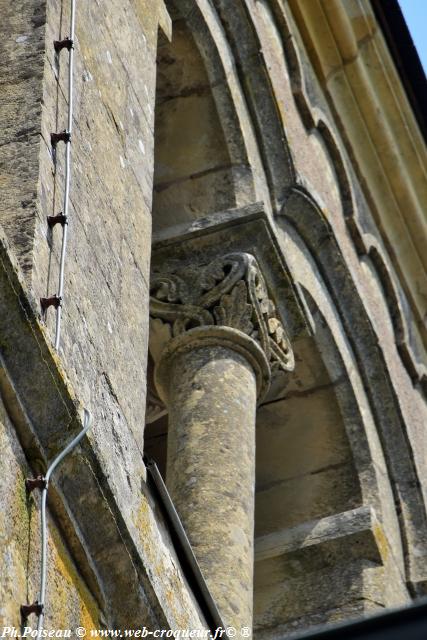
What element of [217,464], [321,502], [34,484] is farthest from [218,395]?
[34,484]

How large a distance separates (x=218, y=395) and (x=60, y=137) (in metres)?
1.77

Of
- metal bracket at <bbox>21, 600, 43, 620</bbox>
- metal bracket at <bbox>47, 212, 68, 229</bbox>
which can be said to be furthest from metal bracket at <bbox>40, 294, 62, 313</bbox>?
metal bracket at <bbox>21, 600, 43, 620</bbox>

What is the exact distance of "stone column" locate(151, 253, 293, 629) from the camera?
559 centimetres

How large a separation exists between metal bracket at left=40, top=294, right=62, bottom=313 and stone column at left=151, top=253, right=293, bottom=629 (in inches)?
60.7

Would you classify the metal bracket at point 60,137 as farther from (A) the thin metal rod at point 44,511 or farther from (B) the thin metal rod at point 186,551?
(A) the thin metal rod at point 44,511

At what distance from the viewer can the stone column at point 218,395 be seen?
5.59 metres

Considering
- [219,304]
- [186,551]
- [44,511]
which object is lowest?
[44,511]

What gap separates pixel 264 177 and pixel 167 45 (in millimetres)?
705

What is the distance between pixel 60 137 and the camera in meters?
4.62

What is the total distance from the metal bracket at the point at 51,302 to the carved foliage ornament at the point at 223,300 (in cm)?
243

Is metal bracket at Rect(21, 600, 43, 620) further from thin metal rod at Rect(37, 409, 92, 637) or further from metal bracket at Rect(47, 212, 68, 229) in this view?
metal bracket at Rect(47, 212, 68, 229)

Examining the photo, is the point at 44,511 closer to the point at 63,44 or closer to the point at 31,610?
the point at 31,610

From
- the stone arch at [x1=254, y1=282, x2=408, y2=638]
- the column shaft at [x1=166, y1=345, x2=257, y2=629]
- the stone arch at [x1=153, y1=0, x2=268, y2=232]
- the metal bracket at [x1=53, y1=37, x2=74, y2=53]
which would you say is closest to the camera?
the metal bracket at [x1=53, y1=37, x2=74, y2=53]

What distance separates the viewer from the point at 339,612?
6996 mm
